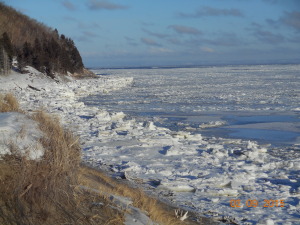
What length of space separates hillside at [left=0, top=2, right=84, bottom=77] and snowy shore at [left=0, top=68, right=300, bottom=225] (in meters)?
22.4

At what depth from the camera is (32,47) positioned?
131 feet

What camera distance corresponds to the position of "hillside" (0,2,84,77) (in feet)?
110

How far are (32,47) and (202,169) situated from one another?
3537cm

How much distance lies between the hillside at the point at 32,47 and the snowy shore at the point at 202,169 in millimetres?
22388

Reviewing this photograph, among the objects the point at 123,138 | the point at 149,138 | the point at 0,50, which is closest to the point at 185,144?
the point at 149,138

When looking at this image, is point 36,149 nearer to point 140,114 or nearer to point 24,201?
point 24,201

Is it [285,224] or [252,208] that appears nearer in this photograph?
[285,224]

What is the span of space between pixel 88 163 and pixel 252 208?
372 centimetres

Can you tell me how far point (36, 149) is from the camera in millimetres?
5219

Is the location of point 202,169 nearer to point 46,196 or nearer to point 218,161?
point 218,161

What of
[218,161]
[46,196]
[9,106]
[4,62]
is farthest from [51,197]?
[4,62]

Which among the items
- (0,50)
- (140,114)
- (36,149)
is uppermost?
(0,50)
